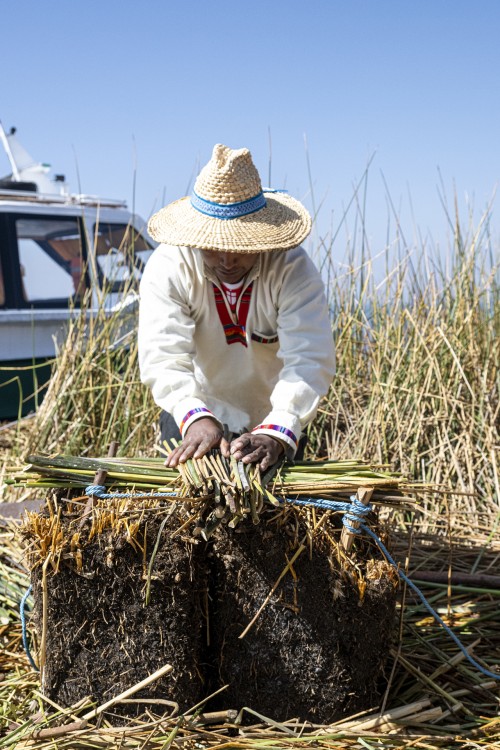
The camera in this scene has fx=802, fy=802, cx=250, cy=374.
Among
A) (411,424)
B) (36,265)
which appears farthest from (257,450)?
(36,265)

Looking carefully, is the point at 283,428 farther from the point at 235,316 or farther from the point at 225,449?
the point at 235,316

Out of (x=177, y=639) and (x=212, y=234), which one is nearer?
(x=177, y=639)

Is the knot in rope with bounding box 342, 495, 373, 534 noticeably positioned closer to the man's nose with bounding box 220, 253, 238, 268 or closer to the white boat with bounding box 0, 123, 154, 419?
the man's nose with bounding box 220, 253, 238, 268

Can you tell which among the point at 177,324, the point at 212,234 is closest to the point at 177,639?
the point at 177,324

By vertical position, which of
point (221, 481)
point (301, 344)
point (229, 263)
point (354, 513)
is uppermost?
point (229, 263)

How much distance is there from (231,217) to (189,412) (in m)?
0.56

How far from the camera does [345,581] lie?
1997mm

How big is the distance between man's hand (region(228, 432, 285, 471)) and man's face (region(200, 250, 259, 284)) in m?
0.52

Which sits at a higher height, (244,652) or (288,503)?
(288,503)

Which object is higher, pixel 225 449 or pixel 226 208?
pixel 226 208

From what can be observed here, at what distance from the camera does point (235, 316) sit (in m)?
2.46

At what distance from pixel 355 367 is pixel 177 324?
6.93 ft

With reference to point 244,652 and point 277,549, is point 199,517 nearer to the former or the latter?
point 277,549

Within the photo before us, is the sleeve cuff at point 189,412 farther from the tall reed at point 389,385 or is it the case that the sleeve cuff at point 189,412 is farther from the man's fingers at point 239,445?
the tall reed at point 389,385
